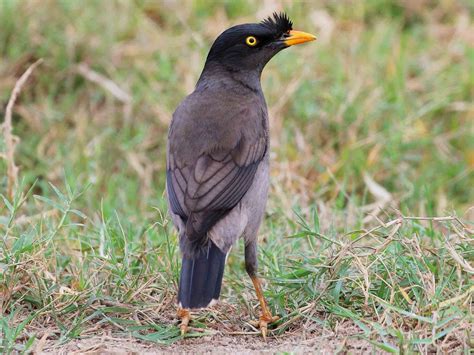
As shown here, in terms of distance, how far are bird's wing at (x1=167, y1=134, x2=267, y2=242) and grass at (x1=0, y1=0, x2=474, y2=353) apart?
312 mm

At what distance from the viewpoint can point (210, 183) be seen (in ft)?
16.6

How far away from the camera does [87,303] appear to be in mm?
4891

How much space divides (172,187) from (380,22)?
4.75 metres

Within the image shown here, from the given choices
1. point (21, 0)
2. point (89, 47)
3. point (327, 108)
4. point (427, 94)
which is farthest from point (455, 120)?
point (21, 0)

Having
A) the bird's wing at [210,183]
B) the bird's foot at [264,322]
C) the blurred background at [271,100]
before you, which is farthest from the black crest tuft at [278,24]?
the bird's foot at [264,322]

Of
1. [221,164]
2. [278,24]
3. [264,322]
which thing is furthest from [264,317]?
[278,24]

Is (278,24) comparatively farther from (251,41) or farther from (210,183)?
(210,183)

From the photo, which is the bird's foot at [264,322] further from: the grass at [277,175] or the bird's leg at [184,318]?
the bird's leg at [184,318]

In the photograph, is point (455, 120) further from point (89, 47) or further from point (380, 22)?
point (89, 47)

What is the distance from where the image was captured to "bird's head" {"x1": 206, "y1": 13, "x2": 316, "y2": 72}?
6.05m

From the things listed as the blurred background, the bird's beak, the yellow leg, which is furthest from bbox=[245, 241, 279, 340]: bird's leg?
the blurred background

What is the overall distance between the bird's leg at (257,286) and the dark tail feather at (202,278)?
346 millimetres

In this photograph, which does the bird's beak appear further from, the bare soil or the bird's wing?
the bare soil

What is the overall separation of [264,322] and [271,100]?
340 centimetres
